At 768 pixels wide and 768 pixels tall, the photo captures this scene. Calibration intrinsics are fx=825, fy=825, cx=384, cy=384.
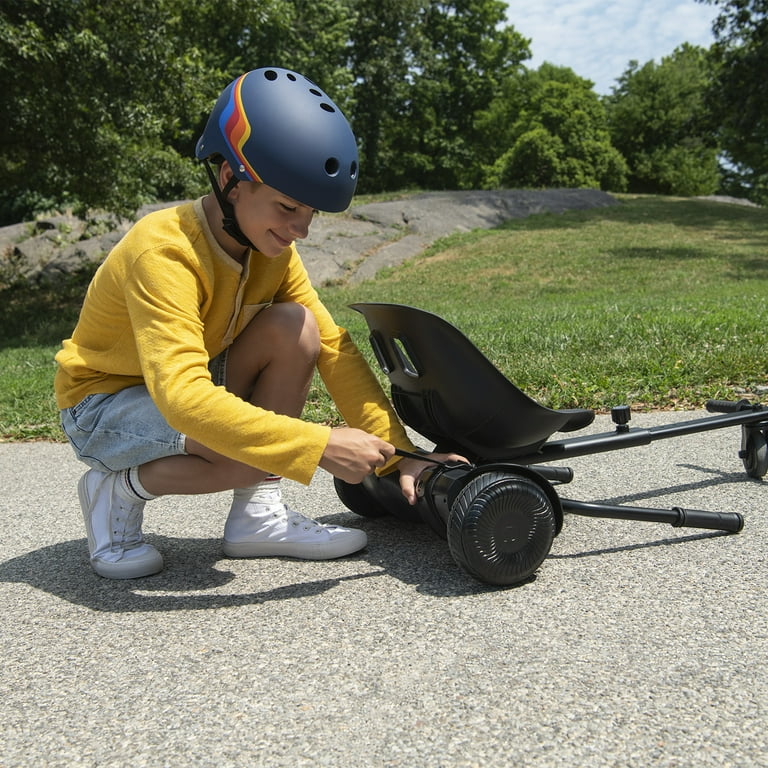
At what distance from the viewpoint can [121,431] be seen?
2371 millimetres

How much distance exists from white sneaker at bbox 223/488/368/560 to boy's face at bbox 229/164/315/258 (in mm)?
845

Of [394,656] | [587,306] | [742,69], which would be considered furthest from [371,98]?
[394,656]

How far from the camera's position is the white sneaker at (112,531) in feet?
8.16

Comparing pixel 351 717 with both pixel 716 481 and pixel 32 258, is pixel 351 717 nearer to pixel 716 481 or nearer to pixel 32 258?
pixel 716 481

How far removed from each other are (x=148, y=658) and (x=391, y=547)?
3.09 feet

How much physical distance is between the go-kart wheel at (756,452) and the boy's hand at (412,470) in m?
1.42

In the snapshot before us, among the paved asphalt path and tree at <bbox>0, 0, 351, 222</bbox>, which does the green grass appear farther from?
the paved asphalt path

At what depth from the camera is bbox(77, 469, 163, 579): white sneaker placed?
8.16ft

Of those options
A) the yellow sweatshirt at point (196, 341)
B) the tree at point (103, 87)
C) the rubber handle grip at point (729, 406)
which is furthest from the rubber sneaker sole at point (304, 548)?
the tree at point (103, 87)

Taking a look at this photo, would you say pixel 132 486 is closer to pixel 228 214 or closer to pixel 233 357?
pixel 233 357

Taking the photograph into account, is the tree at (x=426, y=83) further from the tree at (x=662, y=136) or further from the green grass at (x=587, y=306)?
the green grass at (x=587, y=306)

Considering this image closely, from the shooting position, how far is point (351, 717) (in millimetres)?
1669

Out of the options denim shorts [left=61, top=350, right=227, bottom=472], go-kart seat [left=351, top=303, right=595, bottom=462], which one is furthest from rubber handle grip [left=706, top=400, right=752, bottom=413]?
denim shorts [left=61, top=350, right=227, bottom=472]

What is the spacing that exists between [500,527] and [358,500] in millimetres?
852
